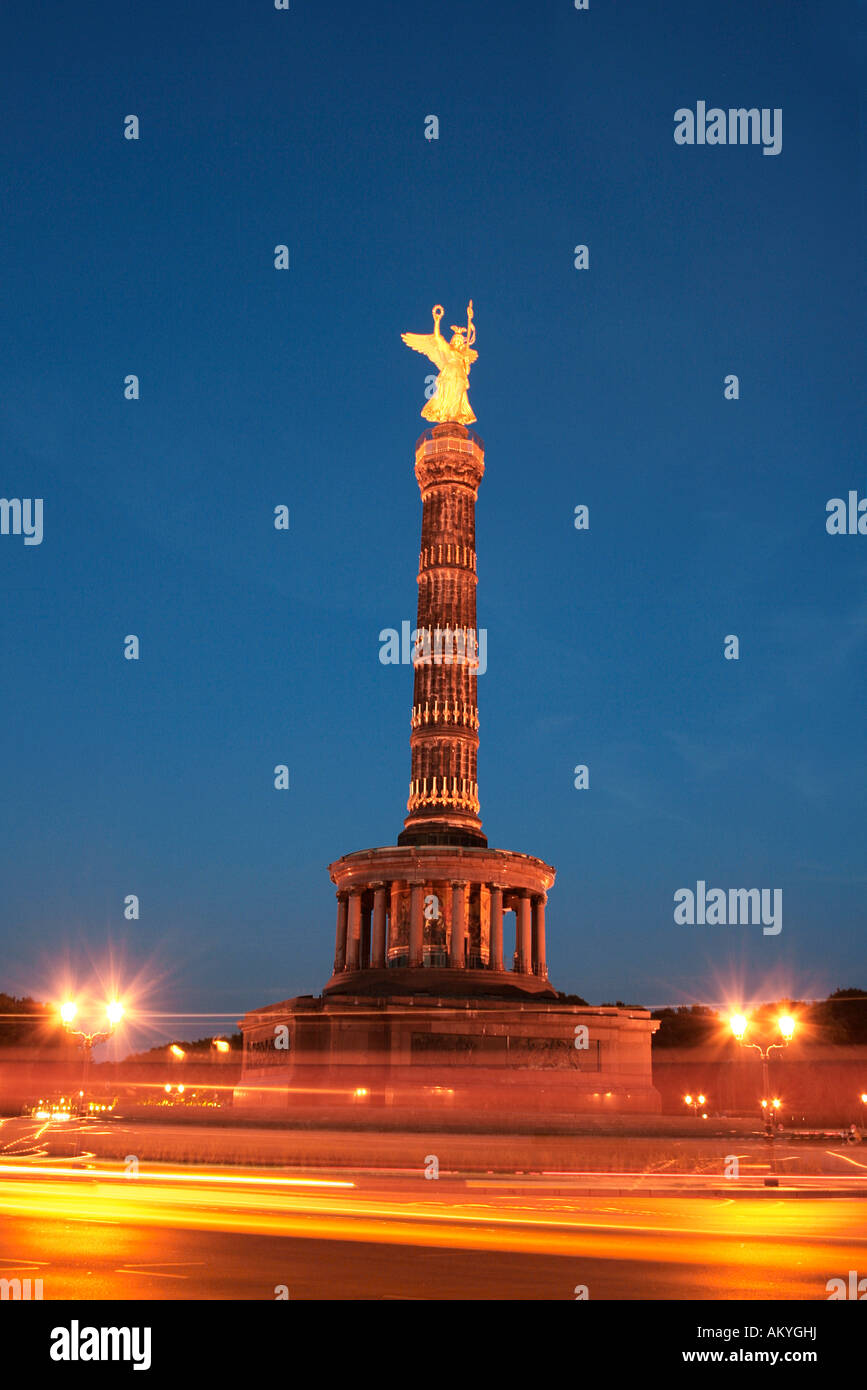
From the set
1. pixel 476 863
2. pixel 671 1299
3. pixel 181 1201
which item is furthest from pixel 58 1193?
pixel 476 863

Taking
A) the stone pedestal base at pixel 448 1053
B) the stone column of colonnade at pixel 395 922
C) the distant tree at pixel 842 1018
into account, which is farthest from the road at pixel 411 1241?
the distant tree at pixel 842 1018

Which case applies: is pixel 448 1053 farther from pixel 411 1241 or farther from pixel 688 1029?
pixel 688 1029

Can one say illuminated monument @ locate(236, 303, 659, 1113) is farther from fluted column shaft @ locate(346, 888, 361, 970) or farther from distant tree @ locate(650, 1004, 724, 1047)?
distant tree @ locate(650, 1004, 724, 1047)

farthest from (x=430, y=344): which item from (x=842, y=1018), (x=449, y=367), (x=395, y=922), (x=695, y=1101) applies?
(x=842, y=1018)

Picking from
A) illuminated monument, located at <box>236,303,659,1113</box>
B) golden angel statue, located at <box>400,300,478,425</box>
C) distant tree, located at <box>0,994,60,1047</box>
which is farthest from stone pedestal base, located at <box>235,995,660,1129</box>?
distant tree, located at <box>0,994,60,1047</box>

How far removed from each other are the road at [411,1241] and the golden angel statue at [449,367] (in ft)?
151

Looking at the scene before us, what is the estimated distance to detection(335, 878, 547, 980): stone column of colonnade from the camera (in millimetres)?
52656

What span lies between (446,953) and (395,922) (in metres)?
2.83

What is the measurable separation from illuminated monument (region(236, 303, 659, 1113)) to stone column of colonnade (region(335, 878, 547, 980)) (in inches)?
3.0

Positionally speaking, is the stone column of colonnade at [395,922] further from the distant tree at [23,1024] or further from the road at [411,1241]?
the distant tree at [23,1024]

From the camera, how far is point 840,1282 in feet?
35.9

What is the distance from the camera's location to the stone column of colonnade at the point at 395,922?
52656mm

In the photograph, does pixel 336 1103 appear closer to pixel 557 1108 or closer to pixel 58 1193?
pixel 557 1108

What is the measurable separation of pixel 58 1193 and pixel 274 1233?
6205 mm
